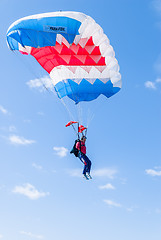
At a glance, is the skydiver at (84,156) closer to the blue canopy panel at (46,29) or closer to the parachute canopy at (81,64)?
the parachute canopy at (81,64)

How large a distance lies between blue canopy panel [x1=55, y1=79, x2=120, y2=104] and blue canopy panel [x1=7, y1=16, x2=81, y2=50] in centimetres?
295

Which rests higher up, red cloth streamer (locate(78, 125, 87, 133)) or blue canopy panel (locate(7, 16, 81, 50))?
blue canopy panel (locate(7, 16, 81, 50))

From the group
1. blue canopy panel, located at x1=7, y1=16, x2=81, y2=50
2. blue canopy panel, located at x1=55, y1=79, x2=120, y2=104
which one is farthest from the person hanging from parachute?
blue canopy panel, located at x1=7, y1=16, x2=81, y2=50

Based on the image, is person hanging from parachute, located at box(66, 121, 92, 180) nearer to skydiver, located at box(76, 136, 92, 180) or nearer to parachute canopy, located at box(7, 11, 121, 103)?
skydiver, located at box(76, 136, 92, 180)

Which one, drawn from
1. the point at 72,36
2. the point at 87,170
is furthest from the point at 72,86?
the point at 87,170

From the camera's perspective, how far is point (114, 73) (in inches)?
707

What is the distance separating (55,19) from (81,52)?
2.80m

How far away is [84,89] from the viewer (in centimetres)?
1831

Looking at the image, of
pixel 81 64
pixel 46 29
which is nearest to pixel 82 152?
pixel 81 64

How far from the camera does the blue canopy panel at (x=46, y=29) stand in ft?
50.7

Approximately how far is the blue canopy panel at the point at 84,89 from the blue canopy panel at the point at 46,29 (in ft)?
9.67

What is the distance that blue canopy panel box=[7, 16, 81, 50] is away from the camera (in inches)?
608

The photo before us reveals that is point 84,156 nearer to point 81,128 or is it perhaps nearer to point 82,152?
point 82,152

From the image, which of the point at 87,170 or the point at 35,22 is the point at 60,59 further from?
the point at 87,170
